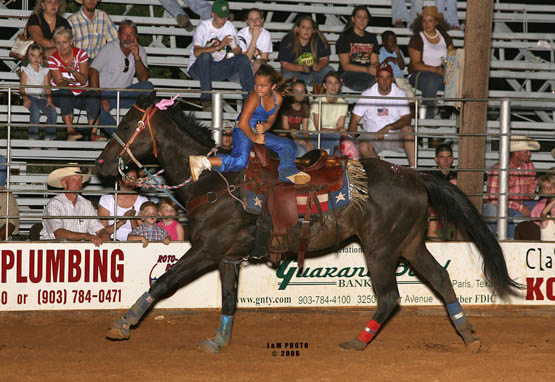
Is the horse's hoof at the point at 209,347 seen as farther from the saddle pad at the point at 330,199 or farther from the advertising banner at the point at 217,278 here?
the advertising banner at the point at 217,278

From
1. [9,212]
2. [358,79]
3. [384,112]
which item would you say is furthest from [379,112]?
[9,212]

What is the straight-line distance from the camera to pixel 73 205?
8578 mm

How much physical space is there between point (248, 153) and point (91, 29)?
17.9 ft

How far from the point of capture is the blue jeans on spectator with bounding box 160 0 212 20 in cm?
1181

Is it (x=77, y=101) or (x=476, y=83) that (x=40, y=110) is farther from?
(x=476, y=83)

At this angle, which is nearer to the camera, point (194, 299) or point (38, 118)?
point (194, 299)

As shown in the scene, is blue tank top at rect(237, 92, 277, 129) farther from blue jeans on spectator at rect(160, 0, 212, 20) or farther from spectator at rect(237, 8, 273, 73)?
blue jeans on spectator at rect(160, 0, 212, 20)

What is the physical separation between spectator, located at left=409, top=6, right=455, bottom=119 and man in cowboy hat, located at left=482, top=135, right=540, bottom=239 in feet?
6.25

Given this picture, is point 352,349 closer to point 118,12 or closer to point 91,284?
point 91,284

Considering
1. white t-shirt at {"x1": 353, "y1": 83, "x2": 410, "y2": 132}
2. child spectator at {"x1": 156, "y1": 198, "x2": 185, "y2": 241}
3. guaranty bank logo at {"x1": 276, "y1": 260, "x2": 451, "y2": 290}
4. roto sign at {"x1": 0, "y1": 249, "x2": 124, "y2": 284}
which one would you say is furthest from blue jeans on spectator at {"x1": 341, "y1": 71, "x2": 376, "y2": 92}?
roto sign at {"x1": 0, "y1": 249, "x2": 124, "y2": 284}

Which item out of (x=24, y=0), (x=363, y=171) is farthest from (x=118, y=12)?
(x=363, y=171)

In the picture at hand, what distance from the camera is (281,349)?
268 inches

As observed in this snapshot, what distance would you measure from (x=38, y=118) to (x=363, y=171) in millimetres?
5436

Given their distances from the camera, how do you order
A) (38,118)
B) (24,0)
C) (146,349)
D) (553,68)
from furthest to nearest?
(553,68), (24,0), (38,118), (146,349)
